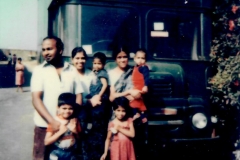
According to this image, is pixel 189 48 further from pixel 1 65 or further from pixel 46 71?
pixel 1 65

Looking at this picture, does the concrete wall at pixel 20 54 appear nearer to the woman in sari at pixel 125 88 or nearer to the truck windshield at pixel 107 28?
the truck windshield at pixel 107 28

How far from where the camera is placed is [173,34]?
4.45 meters

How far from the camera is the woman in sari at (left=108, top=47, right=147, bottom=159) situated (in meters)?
3.46

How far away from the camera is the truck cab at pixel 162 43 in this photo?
12.6ft

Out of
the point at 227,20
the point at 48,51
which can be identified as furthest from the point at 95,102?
the point at 227,20

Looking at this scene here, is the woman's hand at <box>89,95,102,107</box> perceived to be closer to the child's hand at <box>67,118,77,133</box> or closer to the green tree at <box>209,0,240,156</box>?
the child's hand at <box>67,118,77,133</box>

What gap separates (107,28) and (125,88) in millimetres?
1000

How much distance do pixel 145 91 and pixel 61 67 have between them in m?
1.03

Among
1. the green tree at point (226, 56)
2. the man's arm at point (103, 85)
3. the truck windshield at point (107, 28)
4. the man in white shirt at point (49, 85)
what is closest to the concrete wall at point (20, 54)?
the green tree at point (226, 56)

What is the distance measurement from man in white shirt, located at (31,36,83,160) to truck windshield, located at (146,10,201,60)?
166cm

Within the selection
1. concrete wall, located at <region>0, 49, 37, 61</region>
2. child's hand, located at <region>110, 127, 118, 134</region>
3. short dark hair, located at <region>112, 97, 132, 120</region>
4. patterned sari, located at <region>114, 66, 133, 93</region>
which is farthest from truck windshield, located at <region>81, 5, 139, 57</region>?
concrete wall, located at <region>0, 49, 37, 61</region>

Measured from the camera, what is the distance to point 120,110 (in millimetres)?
3293

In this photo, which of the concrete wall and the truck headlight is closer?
the truck headlight

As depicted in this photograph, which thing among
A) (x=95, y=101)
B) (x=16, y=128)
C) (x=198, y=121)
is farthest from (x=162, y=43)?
(x=16, y=128)
